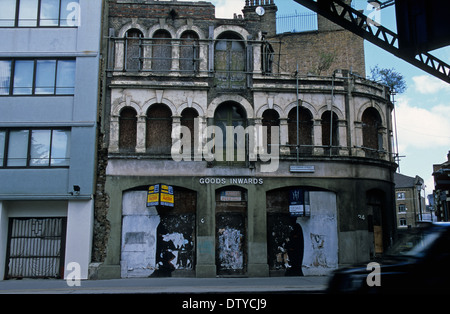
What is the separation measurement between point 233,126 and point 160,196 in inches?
203

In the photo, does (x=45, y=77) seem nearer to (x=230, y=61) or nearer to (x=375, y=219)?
(x=230, y=61)

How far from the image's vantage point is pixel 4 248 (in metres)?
20.0

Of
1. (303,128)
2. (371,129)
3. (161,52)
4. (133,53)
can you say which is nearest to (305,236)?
(303,128)

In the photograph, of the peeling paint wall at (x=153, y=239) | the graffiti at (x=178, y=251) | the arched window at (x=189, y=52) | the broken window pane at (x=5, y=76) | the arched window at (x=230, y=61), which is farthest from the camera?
the arched window at (x=189, y=52)

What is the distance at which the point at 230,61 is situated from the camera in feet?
74.1

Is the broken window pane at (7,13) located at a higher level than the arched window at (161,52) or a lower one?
higher

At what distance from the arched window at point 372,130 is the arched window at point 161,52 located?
422 inches

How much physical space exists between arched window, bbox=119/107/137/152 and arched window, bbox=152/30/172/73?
102 inches

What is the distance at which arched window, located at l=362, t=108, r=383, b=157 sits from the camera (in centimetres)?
2334

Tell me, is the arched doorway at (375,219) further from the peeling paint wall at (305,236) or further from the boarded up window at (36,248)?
the boarded up window at (36,248)

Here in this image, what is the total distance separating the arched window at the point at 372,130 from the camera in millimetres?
23344

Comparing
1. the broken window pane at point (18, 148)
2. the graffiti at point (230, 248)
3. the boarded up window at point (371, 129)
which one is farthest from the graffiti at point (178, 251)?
the boarded up window at point (371, 129)
